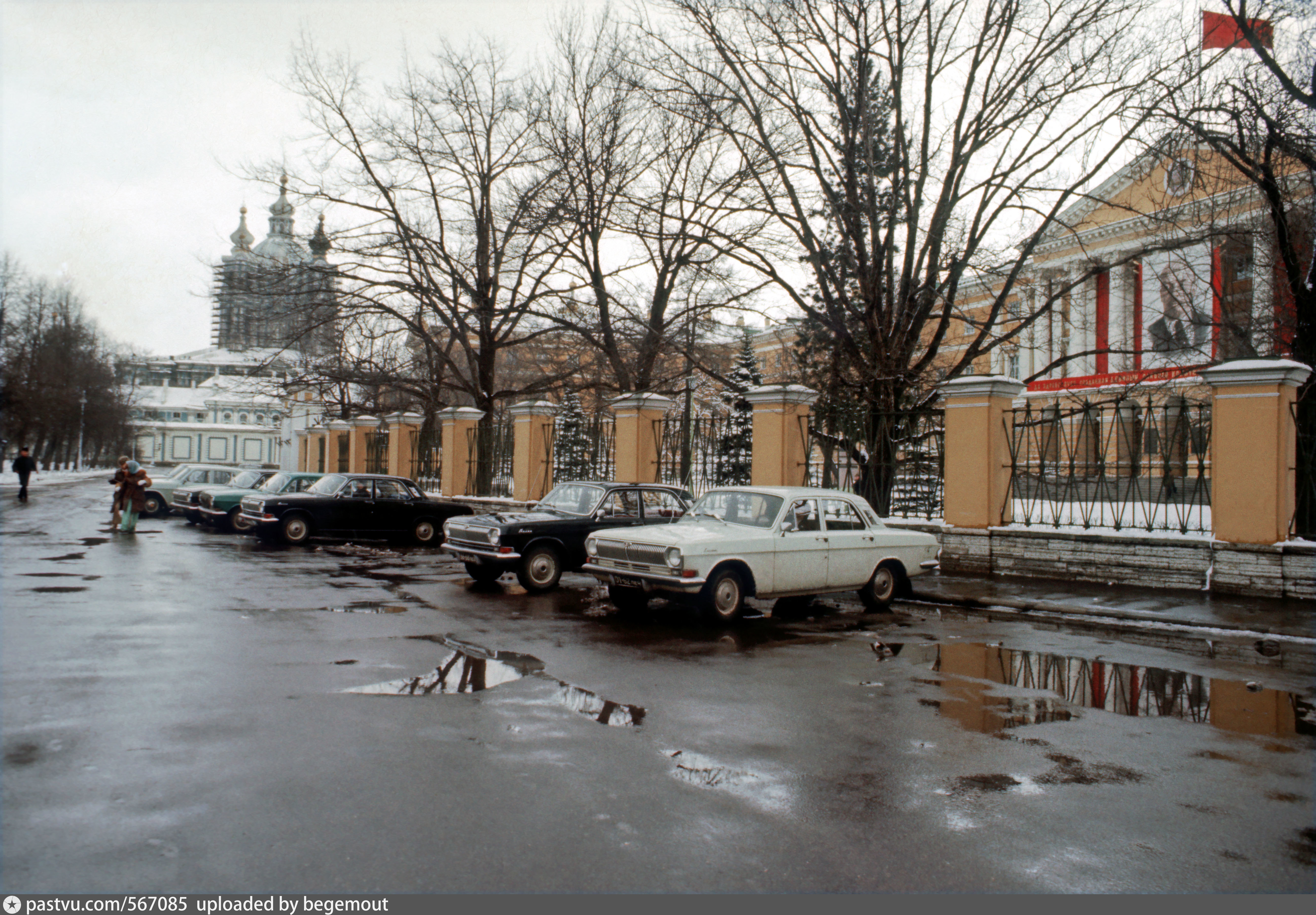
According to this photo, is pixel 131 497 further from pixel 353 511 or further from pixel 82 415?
pixel 82 415

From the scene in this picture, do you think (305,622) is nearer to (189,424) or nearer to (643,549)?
(643,549)

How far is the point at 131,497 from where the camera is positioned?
18.5 m

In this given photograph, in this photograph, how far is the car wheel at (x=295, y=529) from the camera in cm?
1730

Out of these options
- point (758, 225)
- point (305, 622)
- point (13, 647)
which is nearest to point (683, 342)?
point (758, 225)

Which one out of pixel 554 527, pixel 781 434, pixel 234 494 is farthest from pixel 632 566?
pixel 234 494

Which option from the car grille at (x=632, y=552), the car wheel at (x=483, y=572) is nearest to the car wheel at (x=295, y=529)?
the car wheel at (x=483, y=572)

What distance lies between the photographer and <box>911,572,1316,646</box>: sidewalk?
9.55 meters

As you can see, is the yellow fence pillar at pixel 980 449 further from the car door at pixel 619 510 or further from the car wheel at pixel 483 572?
the car wheel at pixel 483 572

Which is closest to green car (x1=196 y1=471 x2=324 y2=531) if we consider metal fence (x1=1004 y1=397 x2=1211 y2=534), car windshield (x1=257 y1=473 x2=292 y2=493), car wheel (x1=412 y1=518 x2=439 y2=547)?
car windshield (x1=257 y1=473 x2=292 y2=493)

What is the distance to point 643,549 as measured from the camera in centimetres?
952

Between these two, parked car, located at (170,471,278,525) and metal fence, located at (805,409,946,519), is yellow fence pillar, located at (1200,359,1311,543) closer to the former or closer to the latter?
metal fence, located at (805,409,946,519)

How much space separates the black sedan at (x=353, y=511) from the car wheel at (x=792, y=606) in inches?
320

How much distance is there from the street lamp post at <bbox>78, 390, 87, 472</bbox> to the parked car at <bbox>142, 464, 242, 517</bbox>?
41842mm

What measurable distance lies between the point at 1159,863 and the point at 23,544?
1800 cm
